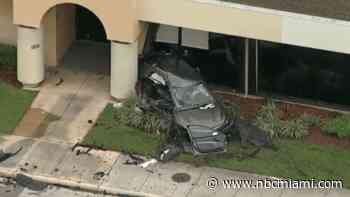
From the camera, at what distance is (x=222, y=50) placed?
3183 centimetres

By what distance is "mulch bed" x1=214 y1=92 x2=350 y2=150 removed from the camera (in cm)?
2986

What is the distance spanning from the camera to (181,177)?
2811 centimetres

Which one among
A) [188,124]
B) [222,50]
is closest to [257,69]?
[222,50]

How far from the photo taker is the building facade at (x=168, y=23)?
95.2 feet

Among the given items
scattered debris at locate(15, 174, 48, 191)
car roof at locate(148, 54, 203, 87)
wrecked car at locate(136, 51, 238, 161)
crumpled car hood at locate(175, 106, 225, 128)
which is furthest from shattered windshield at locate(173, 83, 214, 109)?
scattered debris at locate(15, 174, 48, 191)

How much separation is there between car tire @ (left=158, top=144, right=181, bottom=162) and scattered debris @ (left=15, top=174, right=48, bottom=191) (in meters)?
3.22

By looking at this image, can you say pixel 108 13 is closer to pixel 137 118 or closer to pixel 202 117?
pixel 137 118

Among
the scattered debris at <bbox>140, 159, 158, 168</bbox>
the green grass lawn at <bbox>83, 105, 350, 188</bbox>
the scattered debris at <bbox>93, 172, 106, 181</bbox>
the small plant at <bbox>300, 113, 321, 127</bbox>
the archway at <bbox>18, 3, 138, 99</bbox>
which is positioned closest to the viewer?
the scattered debris at <bbox>93, 172, 106, 181</bbox>

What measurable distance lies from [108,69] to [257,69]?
477 centimetres

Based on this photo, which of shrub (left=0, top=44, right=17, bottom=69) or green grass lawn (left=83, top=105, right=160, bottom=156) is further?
shrub (left=0, top=44, right=17, bottom=69)

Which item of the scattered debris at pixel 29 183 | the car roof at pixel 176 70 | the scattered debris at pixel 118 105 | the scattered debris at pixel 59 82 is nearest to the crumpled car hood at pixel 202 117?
the car roof at pixel 176 70

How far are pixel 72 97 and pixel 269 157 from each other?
6409 millimetres

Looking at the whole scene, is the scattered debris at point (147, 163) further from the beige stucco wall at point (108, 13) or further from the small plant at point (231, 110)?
the beige stucco wall at point (108, 13)

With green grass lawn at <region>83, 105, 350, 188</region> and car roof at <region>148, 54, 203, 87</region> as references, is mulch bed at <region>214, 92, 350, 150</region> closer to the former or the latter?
green grass lawn at <region>83, 105, 350, 188</region>
